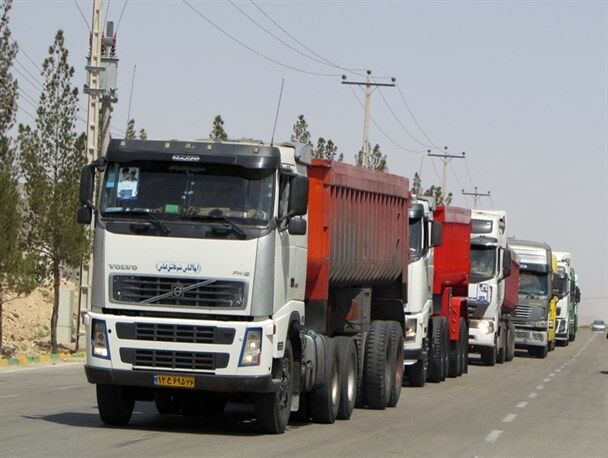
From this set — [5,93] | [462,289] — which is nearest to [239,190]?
[462,289]

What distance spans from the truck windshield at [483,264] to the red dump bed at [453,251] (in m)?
4.45

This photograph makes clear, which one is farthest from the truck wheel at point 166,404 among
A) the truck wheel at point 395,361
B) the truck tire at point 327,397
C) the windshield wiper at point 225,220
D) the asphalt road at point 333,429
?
the truck wheel at point 395,361

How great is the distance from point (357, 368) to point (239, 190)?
5.42m

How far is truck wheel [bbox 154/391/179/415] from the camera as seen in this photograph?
17.6 meters

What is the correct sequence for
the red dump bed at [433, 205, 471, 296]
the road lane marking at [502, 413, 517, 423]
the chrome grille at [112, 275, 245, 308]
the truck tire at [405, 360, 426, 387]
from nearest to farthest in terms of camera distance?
the chrome grille at [112, 275, 245, 308], the road lane marking at [502, 413, 517, 423], the truck tire at [405, 360, 426, 387], the red dump bed at [433, 205, 471, 296]

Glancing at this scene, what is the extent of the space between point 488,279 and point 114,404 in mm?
24050

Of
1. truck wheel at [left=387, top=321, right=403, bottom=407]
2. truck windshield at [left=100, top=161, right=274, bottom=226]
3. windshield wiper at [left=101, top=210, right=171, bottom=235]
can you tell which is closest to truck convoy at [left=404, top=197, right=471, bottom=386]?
truck wheel at [left=387, top=321, right=403, bottom=407]

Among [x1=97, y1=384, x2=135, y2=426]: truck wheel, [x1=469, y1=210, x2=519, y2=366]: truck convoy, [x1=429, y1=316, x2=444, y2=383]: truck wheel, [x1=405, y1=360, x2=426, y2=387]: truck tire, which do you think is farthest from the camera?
[x1=469, y1=210, x2=519, y2=366]: truck convoy

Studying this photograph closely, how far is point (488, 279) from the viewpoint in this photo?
131 feet

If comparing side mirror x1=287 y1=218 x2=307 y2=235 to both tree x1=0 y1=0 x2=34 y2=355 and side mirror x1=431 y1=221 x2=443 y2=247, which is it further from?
→ tree x1=0 y1=0 x2=34 y2=355

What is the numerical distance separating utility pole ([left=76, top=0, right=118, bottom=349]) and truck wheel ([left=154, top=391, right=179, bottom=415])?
60.3ft

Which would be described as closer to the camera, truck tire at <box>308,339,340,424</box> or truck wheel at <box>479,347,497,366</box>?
truck tire at <box>308,339,340,424</box>

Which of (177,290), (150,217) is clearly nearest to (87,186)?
(150,217)

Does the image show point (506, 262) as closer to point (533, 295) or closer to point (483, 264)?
point (483, 264)
